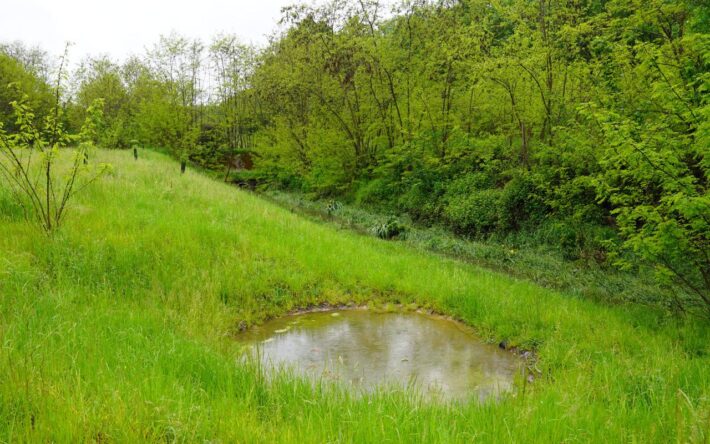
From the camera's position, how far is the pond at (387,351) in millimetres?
5059

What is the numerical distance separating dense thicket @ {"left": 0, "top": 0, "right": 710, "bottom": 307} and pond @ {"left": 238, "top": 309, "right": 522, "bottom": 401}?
9.87 ft

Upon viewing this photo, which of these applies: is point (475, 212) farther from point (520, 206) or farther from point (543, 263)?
point (543, 263)

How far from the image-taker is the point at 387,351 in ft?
19.5

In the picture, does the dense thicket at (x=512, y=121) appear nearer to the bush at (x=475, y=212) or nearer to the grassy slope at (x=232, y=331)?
the bush at (x=475, y=212)

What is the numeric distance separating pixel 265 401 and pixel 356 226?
45.8ft

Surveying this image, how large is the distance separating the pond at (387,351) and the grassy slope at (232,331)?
1.46 ft

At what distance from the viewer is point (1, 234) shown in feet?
21.6

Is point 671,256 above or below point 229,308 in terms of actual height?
above

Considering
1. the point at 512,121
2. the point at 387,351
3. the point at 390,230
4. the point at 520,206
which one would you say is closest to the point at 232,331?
the point at 387,351

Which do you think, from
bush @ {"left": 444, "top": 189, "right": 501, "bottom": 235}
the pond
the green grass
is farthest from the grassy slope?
bush @ {"left": 444, "top": 189, "right": 501, "bottom": 235}

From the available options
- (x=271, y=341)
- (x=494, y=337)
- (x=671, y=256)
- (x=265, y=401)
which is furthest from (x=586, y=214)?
(x=265, y=401)

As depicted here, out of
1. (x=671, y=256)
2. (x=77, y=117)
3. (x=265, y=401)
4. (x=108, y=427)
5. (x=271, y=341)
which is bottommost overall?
(x=271, y=341)

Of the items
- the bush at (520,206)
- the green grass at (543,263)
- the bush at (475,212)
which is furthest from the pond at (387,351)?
the bush at (475,212)

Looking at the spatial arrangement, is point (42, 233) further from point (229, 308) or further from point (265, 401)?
point (265, 401)
